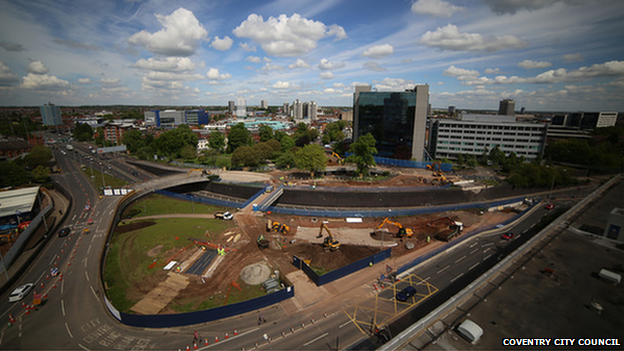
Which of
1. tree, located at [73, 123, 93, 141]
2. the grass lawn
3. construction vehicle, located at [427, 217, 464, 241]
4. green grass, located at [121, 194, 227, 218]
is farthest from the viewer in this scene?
tree, located at [73, 123, 93, 141]

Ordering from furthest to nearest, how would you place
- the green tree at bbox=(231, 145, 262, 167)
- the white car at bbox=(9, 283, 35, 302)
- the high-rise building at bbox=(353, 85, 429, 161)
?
the high-rise building at bbox=(353, 85, 429, 161)
the green tree at bbox=(231, 145, 262, 167)
the white car at bbox=(9, 283, 35, 302)

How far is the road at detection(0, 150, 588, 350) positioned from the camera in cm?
2327

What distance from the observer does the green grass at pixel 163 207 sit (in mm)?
54969

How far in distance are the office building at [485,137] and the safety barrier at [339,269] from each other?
3055 inches

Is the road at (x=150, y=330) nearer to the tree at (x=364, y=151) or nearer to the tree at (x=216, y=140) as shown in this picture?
the tree at (x=364, y=151)

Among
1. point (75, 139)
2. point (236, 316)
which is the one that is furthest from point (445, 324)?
point (75, 139)

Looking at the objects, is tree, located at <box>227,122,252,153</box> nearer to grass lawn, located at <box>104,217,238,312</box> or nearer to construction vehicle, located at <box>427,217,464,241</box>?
grass lawn, located at <box>104,217,238,312</box>

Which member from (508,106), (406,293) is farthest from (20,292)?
(508,106)

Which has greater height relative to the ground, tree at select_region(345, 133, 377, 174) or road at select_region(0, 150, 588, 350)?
tree at select_region(345, 133, 377, 174)

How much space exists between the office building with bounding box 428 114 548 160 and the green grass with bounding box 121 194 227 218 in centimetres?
8678

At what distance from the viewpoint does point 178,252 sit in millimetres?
38250

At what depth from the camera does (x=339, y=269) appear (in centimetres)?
3306

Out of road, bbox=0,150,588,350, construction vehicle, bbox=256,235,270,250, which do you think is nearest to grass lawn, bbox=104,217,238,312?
road, bbox=0,150,588,350

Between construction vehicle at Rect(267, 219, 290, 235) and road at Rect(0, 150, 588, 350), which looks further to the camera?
construction vehicle at Rect(267, 219, 290, 235)
